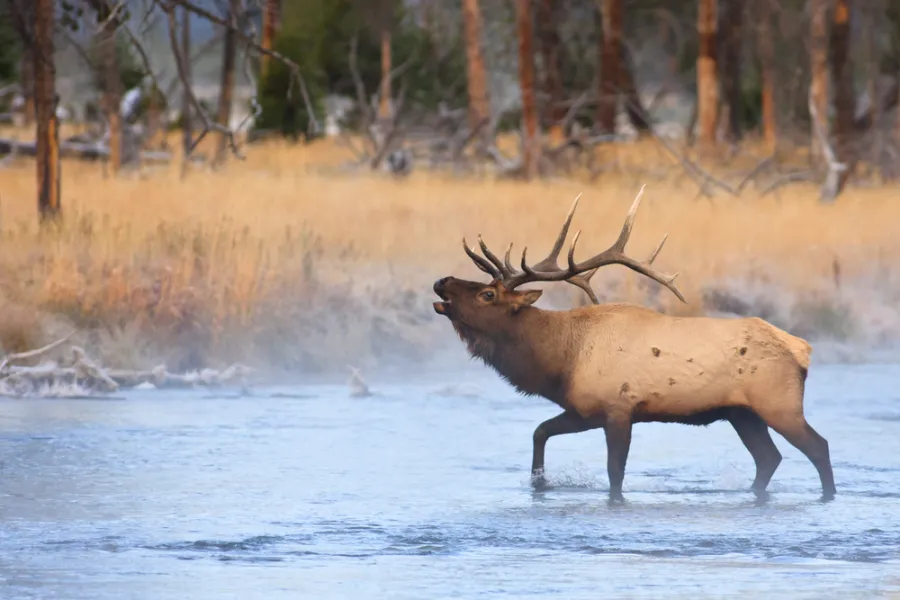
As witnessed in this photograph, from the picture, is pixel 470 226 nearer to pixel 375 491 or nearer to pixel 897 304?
pixel 897 304

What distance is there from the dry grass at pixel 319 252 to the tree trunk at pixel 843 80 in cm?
683

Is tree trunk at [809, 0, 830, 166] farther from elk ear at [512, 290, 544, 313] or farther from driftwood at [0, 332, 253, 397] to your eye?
elk ear at [512, 290, 544, 313]

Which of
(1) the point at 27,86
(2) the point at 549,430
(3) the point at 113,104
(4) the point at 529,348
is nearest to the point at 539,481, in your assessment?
(2) the point at 549,430

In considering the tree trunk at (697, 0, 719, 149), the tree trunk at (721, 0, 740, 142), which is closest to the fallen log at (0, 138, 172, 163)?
the tree trunk at (697, 0, 719, 149)

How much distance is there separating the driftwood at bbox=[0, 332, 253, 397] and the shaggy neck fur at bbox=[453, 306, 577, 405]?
4.08m

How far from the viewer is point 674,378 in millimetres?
9453

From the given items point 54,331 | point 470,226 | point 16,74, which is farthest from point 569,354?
point 16,74

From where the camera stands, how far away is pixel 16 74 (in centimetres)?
4828

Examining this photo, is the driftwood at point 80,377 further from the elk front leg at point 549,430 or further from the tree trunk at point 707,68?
the tree trunk at point 707,68

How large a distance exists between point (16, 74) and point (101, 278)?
114ft

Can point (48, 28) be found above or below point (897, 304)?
above

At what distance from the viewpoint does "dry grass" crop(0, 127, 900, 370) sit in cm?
1484

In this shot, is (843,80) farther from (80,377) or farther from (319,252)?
(80,377)

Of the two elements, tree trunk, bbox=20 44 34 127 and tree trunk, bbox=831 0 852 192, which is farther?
tree trunk, bbox=20 44 34 127
